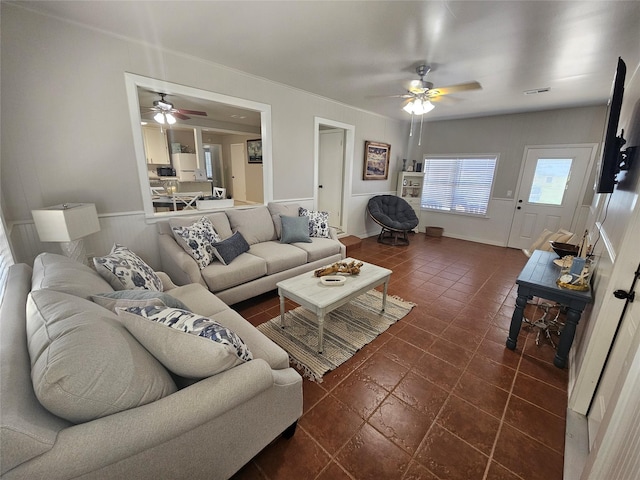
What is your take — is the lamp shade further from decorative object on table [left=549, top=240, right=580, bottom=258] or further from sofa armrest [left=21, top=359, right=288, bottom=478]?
decorative object on table [left=549, top=240, right=580, bottom=258]

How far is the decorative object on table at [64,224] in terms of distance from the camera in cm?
199

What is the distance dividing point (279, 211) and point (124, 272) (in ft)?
7.26

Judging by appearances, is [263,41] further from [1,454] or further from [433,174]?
[433,174]

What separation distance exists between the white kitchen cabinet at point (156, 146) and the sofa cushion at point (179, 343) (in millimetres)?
7744

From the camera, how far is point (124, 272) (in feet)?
5.59

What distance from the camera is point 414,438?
149 centimetres

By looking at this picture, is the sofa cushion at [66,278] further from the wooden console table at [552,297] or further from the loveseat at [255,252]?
the wooden console table at [552,297]

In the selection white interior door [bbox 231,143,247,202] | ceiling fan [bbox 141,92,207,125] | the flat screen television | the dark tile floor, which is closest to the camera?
the dark tile floor

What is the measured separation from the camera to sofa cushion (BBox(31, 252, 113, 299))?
4.09 ft

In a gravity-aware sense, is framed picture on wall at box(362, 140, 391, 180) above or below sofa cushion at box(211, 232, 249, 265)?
above

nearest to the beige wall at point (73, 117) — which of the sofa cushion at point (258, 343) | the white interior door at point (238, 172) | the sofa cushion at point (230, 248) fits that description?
the sofa cushion at point (230, 248)

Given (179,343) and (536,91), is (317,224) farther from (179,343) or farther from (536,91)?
(536,91)

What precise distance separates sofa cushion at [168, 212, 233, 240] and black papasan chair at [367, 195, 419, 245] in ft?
10.1

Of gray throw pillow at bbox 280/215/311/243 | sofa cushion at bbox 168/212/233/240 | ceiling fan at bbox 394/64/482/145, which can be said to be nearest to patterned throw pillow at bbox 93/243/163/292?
sofa cushion at bbox 168/212/233/240
